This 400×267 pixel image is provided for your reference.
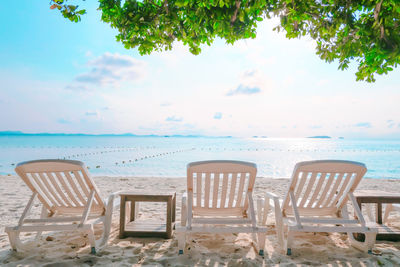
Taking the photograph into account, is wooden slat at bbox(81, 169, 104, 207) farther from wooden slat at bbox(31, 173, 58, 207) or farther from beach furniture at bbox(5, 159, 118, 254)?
wooden slat at bbox(31, 173, 58, 207)

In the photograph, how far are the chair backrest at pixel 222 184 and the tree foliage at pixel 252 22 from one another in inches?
94.8

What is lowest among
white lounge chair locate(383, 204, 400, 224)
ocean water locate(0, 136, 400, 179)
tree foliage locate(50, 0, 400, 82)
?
ocean water locate(0, 136, 400, 179)

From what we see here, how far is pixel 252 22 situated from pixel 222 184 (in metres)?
3.16

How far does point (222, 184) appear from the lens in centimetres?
Result: 305

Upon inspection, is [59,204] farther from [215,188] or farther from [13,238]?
[215,188]

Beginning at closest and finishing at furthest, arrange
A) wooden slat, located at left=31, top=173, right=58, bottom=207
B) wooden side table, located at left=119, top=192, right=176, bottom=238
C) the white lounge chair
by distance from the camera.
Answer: wooden slat, located at left=31, top=173, right=58, bottom=207 < wooden side table, located at left=119, top=192, right=176, bottom=238 < the white lounge chair

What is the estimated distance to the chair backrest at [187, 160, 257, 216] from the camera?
292 centimetres

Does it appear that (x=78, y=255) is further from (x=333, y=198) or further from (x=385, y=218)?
(x=385, y=218)

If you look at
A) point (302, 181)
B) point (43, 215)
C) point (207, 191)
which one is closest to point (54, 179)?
point (43, 215)

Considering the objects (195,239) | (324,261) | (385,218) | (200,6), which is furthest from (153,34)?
(385,218)

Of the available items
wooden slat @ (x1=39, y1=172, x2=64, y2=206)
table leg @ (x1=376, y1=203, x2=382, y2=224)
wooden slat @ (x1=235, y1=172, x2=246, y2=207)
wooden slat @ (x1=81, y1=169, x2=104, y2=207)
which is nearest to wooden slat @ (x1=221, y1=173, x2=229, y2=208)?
wooden slat @ (x1=235, y1=172, x2=246, y2=207)

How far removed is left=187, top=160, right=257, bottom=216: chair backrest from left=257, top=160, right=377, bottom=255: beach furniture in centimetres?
46

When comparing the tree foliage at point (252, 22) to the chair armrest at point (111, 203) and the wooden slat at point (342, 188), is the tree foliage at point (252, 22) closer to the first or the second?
the wooden slat at point (342, 188)

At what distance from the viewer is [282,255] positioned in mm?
2980
